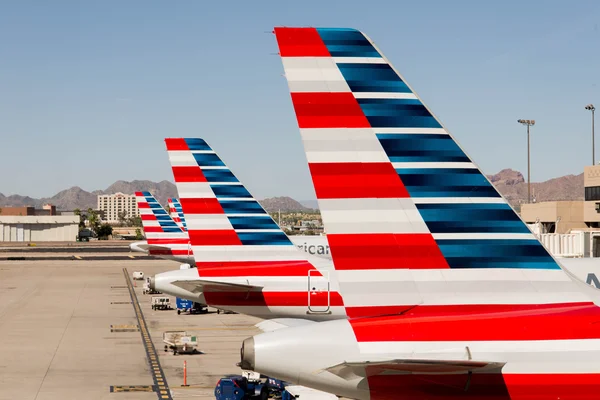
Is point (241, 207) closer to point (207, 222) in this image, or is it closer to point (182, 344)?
point (207, 222)

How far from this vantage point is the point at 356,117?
10.4 metres

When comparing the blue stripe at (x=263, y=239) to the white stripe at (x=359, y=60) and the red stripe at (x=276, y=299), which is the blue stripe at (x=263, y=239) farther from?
the white stripe at (x=359, y=60)

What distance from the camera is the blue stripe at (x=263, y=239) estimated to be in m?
28.3

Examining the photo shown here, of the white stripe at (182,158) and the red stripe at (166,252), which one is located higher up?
the white stripe at (182,158)

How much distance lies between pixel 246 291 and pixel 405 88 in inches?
691

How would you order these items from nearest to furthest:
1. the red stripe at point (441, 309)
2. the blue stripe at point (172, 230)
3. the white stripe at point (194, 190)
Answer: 1. the red stripe at point (441, 309)
2. the white stripe at point (194, 190)
3. the blue stripe at point (172, 230)

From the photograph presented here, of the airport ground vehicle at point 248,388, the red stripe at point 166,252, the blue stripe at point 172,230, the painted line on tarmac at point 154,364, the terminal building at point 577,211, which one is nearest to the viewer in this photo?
the airport ground vehicle at point 248,388

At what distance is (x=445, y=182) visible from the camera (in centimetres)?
1038

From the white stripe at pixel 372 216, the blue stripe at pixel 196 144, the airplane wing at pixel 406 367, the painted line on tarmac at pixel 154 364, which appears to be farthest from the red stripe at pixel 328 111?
the painted line on tarmac at pixel 154 364

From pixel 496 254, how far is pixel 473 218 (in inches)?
22.8

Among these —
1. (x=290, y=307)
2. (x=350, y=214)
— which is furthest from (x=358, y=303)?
(x=290, y=307)

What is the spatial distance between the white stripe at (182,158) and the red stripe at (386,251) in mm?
18181

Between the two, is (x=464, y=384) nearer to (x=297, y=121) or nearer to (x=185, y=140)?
(x=297, y=121)

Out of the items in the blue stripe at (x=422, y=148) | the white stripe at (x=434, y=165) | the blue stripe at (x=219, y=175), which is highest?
the blue stripe at (x=219, y=175)
